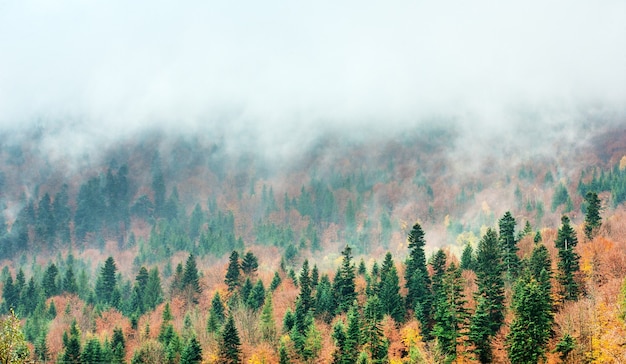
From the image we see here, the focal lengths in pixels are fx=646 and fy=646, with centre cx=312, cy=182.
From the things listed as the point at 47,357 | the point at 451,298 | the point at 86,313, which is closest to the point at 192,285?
the point at 86,313

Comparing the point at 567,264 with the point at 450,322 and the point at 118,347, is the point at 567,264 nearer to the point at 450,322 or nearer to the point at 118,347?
the point at 450,322

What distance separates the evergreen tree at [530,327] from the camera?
95438mm

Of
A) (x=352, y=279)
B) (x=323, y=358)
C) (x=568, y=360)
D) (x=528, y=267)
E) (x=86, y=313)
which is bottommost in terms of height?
(x=568, y=360)

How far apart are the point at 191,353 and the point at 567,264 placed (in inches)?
2770

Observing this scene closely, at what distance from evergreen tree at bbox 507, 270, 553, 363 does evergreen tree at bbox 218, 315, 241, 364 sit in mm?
48573

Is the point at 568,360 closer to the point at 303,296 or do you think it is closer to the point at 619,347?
the point at 619,347

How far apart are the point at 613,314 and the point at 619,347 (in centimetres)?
826

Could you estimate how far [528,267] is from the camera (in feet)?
391

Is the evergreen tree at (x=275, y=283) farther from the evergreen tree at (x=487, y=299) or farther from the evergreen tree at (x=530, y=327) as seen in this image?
the evergreen tree at (x=530, y=327)

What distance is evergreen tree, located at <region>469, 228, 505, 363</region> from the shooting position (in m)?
107

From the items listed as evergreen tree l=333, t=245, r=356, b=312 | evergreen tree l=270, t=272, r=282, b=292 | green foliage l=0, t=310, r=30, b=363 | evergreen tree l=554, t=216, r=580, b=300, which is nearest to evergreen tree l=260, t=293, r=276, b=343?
evergreen tree l=333, t=245, r=356, b=312

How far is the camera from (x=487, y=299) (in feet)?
384

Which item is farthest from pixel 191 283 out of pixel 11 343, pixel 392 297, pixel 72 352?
pixel 11 343

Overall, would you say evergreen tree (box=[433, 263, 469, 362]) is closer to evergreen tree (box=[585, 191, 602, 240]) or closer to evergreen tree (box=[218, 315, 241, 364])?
evergreen tree (box=[218, 315, 241, 364])
